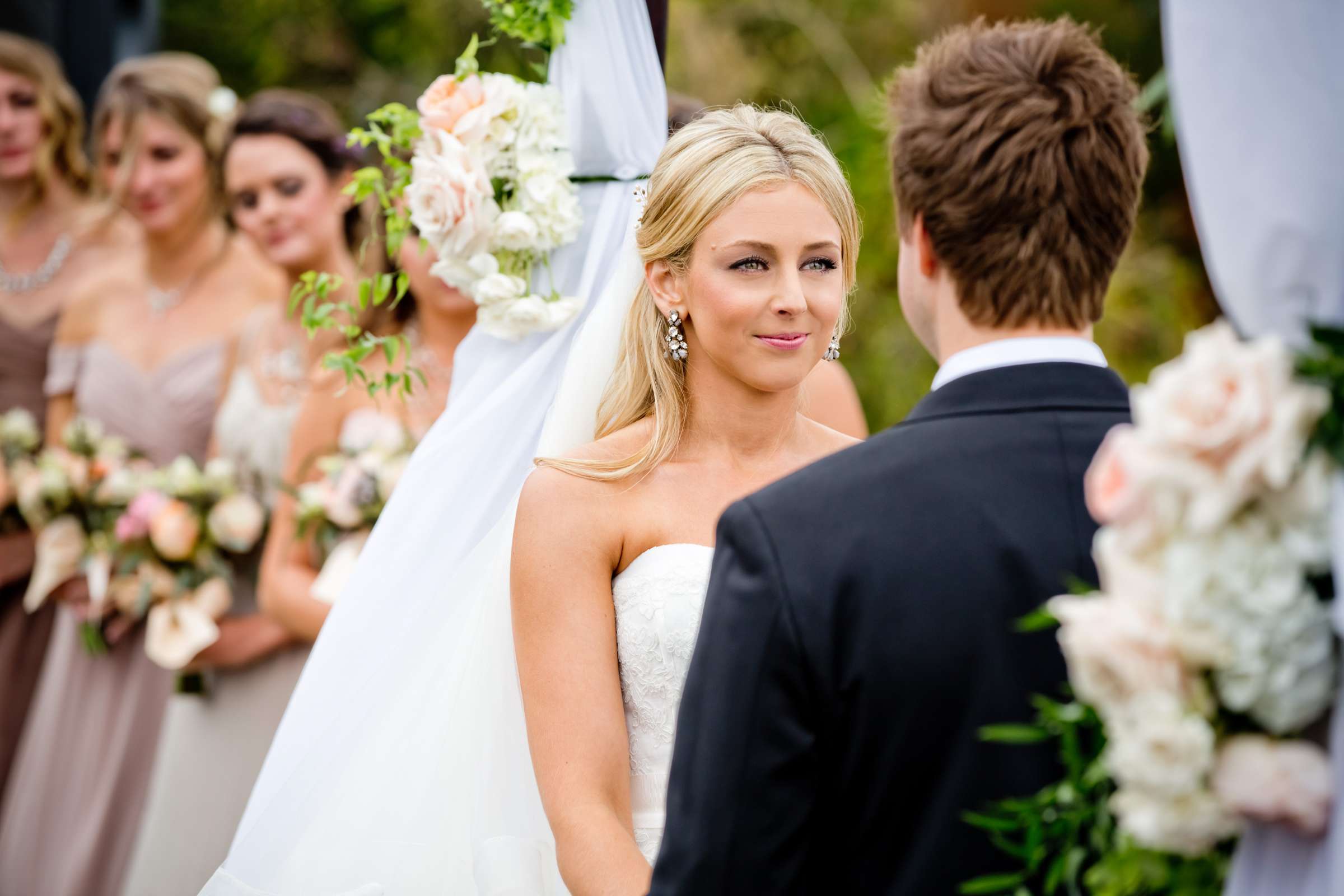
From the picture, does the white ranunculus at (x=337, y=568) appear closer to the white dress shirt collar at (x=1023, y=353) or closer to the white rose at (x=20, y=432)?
the white rose at (x=20, y=432)

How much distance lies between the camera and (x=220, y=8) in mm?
15695

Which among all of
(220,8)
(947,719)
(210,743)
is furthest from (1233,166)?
(220,8)

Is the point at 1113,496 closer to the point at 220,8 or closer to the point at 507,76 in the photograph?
the point at 507,76

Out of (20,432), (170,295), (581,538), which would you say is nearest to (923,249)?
(581,538)

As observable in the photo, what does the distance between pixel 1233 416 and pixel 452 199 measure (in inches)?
77.5


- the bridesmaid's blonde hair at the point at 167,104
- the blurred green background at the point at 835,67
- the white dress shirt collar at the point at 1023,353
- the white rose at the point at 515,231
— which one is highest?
the blurred green background at the point at 835,67

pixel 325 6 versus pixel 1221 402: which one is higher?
pixel 325 6

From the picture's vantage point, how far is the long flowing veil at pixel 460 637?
263 centimetres

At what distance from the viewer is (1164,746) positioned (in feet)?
4.04

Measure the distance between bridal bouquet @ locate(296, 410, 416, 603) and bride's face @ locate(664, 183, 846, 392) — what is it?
6.32 feet

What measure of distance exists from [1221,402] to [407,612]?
1.97 m

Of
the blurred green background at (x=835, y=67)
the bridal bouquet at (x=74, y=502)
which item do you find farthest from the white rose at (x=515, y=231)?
the blurred green background at (x=835, y=67)

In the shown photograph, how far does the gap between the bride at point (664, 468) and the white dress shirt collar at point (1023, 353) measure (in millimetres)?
897

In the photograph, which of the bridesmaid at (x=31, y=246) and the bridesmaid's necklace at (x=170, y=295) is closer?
the bridesmaid's necklace at (x=170, y=295)
